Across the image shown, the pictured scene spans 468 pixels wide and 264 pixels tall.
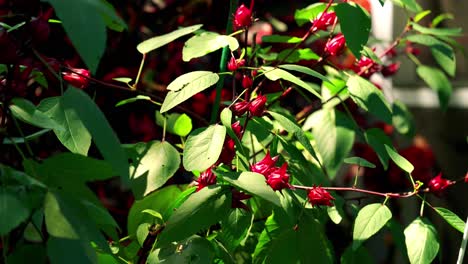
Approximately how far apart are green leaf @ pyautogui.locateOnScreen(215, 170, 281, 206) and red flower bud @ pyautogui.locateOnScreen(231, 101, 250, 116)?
4.2 inches

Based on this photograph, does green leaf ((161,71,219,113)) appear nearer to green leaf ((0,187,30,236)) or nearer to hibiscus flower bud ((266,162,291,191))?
hibiscus flower bud ((266,162,291,191))

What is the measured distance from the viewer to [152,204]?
98 centimetres

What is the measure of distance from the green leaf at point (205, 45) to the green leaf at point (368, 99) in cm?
20

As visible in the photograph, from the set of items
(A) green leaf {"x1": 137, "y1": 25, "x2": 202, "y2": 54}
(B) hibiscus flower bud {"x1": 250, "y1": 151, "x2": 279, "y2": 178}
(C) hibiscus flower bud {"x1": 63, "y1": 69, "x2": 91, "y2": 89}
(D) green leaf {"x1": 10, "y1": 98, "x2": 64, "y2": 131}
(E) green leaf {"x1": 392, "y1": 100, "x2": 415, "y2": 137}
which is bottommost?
(E) green leaf {"x1": 392, "y1": 100, "x2": 415, "y2": 137}

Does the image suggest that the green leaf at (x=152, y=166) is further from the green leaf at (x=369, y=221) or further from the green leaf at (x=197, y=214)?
the green leaf at (x=369, y=221)

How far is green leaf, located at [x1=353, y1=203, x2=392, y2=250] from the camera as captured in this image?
896 mm

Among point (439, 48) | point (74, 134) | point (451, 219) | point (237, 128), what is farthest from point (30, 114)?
point (439, 48)

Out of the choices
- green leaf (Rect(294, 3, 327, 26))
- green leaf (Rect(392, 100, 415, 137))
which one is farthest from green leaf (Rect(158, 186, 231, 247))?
green leaf (Rect(392, 100, 415, 137))

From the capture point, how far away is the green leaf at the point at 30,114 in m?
0.73

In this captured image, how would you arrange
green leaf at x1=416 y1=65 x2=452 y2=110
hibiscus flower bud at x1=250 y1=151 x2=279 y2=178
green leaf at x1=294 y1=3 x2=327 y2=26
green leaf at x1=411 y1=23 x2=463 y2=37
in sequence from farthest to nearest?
green leaf at x1=416 y1=65 x2=452 y2=110 < green leaf at x1=411 y1=23 x2=463 y2=37 < green leaf at x1=294 y1=3 x2=327 y2=26 < hibiscus flower bud at x1=250 y1=151 x2=279 y2=178

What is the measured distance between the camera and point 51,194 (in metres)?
0.66

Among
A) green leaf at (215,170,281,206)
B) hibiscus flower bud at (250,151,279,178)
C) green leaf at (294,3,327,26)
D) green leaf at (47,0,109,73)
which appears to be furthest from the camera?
green leaf at (294,3,327,26)

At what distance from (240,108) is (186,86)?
6 centimetres

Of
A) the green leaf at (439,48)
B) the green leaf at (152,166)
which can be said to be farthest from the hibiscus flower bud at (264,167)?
the green leaf at (439,48)
